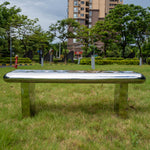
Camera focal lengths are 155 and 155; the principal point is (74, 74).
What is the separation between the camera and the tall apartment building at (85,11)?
45906 millimetres

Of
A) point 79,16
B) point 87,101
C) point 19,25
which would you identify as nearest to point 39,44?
point 19,25

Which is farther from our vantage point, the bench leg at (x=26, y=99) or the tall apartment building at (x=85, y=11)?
the tall apartment building at (x=85, y=11)

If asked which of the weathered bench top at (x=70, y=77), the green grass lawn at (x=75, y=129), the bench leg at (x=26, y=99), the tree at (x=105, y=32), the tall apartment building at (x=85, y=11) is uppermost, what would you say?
the tall apartment building at (x=85, y=11)

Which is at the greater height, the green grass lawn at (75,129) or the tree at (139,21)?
the tree at (139,21)

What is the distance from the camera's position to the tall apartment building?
151 ft

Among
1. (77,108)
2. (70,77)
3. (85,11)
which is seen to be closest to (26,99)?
(70,77)

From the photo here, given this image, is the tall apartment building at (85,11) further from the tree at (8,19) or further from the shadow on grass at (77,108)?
the shadow on grass at (77,108)

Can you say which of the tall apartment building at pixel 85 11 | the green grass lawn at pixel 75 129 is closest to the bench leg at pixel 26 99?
the green grass lawn at pixel 75 129

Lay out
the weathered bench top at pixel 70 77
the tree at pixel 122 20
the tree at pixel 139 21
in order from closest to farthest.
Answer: the weathered bench top at pixel 70 77
the tree at pixel 139 21
the tree at pixel 122 20

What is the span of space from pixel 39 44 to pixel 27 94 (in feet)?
91.1

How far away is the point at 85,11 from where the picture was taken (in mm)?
47500

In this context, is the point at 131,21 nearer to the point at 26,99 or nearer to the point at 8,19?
the point at 8,19

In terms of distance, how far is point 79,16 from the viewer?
4700cm

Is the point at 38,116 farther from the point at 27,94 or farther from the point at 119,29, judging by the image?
the point at 119,29
